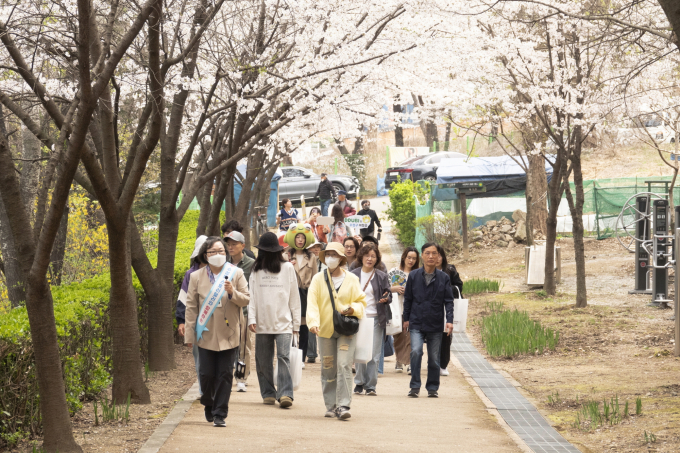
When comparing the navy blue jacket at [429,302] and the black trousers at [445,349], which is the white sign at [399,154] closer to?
the black trousers at [445,349]

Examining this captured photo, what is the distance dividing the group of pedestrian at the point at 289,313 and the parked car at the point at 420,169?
2544 centimetres

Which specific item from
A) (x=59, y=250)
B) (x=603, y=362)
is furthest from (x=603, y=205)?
(x=59, y=250)

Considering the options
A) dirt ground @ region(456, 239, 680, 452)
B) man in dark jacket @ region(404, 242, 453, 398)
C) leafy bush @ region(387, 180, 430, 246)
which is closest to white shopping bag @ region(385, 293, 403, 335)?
man in dark jacket @ region(404, 242, 453, 398)

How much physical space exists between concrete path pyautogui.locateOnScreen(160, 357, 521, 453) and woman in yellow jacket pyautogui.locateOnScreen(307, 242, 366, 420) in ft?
1.05

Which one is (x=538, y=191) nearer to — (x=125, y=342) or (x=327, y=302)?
(x=327, y=302)

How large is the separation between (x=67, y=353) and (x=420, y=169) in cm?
3051

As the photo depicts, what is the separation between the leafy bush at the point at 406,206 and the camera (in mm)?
25797

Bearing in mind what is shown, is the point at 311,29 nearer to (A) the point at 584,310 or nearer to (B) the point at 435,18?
(B) the point at 435,18

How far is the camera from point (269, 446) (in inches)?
237

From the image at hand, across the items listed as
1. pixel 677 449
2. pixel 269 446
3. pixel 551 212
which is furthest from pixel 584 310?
pixel 269 446

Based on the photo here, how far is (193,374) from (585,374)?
4.84 m

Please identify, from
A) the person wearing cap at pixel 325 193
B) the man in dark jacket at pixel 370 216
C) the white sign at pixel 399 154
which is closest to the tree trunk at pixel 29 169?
the man in dark jacket at pixel 370 216

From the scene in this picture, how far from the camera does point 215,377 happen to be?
6.93m

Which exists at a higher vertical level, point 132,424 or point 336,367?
point 336,367
